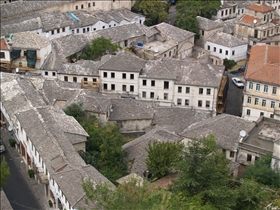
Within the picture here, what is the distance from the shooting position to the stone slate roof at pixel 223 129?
198ft

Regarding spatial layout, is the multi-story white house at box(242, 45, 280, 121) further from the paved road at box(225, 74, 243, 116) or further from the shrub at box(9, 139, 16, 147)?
the shrub at box(9, 139, 16, 147)

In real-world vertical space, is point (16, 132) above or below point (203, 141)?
below

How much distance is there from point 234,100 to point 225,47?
569 inches

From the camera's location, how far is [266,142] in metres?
59.1

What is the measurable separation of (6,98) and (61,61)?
14.3 metres

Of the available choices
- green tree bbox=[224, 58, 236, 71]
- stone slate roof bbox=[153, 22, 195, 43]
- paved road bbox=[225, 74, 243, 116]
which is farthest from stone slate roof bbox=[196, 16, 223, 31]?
paved road bbox=[225, 74, 243, 116]

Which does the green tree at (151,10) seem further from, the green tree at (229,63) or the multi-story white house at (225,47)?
the green tree at (229,63)

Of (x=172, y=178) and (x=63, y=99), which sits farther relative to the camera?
(x=63, y=99)

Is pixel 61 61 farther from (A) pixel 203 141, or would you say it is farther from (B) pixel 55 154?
(A) pixel 203 141

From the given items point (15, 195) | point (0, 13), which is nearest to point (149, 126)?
point (15, 195)

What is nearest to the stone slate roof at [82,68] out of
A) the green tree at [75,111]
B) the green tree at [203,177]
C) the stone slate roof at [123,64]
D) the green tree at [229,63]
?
the stone slate roof at [123,64]

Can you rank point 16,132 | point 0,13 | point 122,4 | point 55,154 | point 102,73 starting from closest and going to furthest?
point 55,154 < point 16,132 < point 102,73 < point 0,13 < point 122,4

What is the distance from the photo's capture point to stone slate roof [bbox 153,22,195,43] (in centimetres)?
9244

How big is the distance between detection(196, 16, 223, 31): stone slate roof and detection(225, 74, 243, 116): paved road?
12523 millimetres
